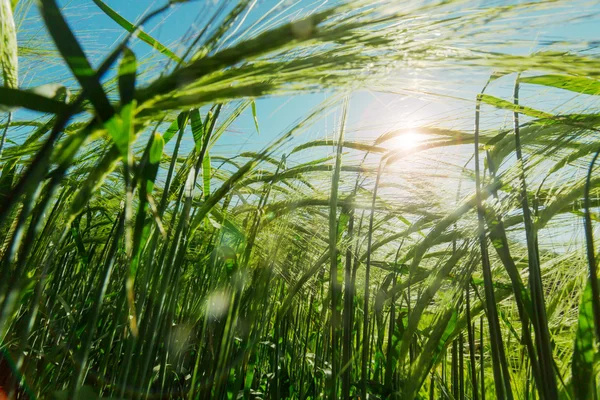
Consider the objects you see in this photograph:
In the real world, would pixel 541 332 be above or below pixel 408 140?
below

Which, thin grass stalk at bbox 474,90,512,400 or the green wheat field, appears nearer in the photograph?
the green wheat field

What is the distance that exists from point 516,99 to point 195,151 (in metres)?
0.49

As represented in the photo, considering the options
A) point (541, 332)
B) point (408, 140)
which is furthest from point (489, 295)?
point (408, 140)

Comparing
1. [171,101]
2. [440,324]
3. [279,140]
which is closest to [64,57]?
[171,101]

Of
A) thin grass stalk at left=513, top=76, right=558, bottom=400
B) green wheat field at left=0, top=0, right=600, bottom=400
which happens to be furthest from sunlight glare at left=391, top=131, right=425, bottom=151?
thin grass stalk at left=513, top=76, right=558, bottom=400

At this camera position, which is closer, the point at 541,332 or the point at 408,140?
the point at 541,332

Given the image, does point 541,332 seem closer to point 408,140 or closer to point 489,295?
point 489,295

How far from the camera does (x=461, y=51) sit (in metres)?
0.33

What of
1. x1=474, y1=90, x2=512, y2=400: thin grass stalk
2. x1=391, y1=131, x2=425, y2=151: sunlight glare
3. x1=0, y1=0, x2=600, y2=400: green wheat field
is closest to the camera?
x1=0, y1=0, x2=600, y2=400: green wheat field

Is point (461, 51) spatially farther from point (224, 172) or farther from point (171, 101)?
point (224, 172)

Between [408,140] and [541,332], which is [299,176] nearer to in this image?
[408,140]

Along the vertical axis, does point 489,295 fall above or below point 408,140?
below

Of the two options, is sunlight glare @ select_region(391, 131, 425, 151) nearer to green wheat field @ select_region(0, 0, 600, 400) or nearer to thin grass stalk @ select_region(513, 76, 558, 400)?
green wheat field @ select_region(0, 0, 600, 400)

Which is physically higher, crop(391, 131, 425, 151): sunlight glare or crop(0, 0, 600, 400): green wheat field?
crop(391, 131, 425, 151): sunlight glare
